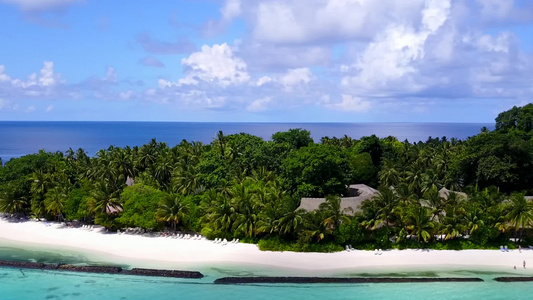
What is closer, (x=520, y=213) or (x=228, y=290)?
(x=228, y=290)

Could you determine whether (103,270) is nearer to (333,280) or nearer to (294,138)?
(333,280)

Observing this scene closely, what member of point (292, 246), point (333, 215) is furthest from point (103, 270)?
point (333, 215)

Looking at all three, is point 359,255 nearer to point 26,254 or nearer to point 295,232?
point 295,232

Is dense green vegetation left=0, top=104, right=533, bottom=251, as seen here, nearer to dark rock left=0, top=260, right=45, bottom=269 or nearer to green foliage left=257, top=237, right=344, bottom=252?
green foliage left=257, top=237, right=344, bottom=252

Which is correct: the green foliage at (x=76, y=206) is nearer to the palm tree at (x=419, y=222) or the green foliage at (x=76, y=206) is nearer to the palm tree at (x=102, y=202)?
the palm tree at (x=102, y=202)

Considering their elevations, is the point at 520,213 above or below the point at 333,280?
above

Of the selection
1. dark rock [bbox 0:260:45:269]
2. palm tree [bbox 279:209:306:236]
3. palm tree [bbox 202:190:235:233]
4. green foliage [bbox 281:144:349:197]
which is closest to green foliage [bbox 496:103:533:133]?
green foliage [bbox 281:144:349:197]

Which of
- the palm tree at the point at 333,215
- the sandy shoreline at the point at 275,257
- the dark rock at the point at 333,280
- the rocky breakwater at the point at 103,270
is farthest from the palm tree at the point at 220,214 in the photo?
the palm tree at the point at 333,215
